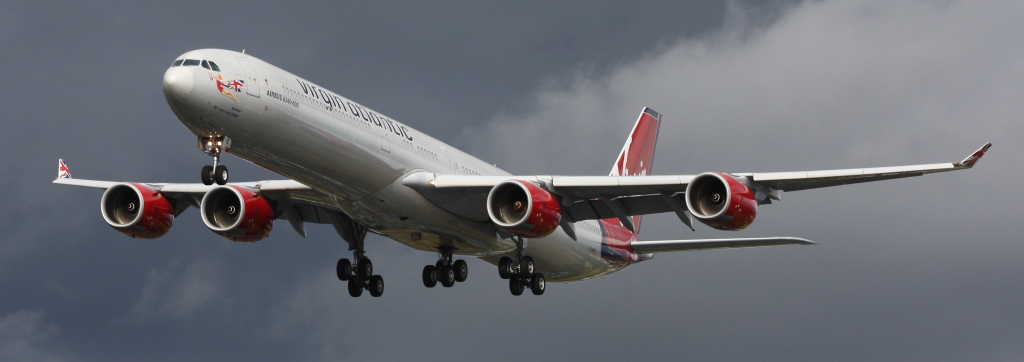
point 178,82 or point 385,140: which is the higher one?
point 385,140

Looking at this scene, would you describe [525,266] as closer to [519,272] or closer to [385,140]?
[519,272]

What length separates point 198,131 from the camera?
3281cm

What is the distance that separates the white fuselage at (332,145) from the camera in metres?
32.5

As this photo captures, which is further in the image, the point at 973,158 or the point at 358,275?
the point at 358,275

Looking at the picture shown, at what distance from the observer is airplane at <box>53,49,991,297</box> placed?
33.2 metres

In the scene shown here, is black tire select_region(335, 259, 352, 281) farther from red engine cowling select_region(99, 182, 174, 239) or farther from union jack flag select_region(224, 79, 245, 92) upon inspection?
union jack flag select_region(224, 79, 245, 92)

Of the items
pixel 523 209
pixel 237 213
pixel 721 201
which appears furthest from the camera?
pixel 237 213

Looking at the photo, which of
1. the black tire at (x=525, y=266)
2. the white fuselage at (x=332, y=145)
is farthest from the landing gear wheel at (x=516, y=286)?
the white fuselage at (x=332, y=145)

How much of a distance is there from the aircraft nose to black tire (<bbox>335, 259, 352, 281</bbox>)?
13.2m

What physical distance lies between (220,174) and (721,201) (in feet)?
44.9

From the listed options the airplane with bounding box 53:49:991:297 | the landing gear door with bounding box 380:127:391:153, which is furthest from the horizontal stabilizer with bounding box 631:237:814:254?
the landing gear door with bounding box 380:127:391:153

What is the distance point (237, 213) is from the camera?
41.7 metres

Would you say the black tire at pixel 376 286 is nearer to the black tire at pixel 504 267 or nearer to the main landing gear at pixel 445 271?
the main landing gear at pixel 445 271

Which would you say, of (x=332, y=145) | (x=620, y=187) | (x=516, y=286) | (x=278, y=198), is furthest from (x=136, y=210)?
(x=620, y=187)
